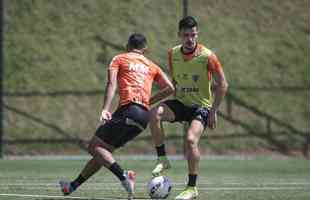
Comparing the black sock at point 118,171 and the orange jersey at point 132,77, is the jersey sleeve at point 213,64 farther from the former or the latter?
the black sock at point 118,171

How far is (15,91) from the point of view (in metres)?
21.8

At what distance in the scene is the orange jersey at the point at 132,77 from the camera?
35.2 ft

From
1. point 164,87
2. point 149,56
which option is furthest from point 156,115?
point 149,56

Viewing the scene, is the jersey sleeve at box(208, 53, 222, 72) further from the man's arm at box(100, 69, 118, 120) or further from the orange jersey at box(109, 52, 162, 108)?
the man's arm at box(100, 69, 118, 120)

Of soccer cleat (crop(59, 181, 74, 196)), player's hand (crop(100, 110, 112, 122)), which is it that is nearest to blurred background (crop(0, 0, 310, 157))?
soccer cleat (crop(59, 181, 74, 196))

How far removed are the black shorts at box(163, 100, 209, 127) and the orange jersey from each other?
2.17 ft

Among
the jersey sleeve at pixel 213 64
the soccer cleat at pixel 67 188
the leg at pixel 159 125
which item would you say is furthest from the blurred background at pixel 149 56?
the soccer cleat at pixel 67 188

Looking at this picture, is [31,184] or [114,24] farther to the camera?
[114,24]

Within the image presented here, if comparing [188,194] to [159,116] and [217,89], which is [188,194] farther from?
[217,89]

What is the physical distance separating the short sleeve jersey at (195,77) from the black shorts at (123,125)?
1.01m

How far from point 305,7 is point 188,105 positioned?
46.6 feet

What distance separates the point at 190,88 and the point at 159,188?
4.52ft

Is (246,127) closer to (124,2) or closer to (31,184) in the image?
(124,2)

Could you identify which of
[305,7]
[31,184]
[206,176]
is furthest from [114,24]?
[31,184]
